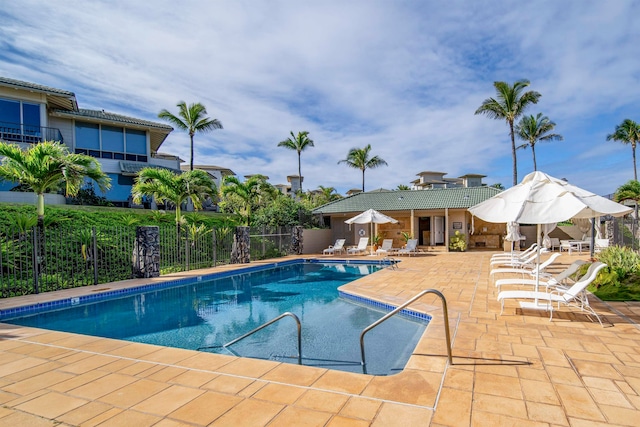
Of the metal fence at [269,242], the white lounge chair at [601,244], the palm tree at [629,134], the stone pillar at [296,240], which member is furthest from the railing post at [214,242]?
the palm tree at [629,134]

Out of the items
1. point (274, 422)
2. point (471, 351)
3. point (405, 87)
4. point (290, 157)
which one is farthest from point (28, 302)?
point (290, 157)

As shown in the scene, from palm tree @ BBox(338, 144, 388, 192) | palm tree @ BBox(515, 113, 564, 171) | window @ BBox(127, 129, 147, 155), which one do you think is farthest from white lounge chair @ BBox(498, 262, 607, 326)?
palm tree @ BBox(338, 144, 388, 192)

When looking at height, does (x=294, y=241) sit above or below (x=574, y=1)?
below

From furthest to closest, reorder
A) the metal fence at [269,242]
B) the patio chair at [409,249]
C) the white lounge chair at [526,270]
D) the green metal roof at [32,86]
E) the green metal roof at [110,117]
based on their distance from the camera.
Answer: the patio chair at [409,249] < the green metal roof at [110,117] < the metal fence at [269,242] < the green metal roof at [32,86] < the white lounge chair at [526,270]

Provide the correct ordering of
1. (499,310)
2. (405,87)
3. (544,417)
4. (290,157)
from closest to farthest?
(544,417) → (499,310) → (405,87) → (290,157)

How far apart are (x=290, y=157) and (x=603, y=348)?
3426 cm

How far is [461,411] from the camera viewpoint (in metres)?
3.08

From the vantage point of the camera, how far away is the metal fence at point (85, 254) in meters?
9.58

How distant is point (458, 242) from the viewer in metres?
21.8

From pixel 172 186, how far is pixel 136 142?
10.3 meters

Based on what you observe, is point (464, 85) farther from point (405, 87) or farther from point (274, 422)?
point (274, 422)

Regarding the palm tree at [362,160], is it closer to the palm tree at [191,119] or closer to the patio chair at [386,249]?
the palm tree at [191,119]

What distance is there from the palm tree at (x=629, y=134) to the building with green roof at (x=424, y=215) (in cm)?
2579

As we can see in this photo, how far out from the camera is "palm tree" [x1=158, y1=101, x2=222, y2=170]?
81.7ft
